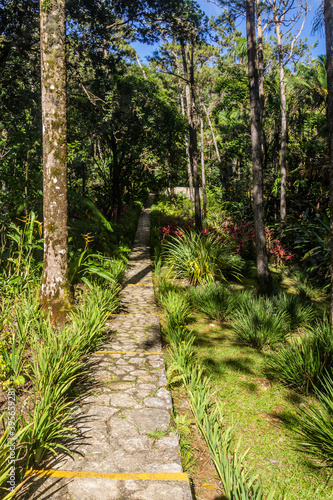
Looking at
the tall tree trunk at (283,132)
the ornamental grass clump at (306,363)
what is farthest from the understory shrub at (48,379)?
the tall tree trunk at (283,132)

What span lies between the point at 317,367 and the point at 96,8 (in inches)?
373

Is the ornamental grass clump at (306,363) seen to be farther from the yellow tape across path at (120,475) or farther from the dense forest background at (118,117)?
the dense forest background at (118,117)

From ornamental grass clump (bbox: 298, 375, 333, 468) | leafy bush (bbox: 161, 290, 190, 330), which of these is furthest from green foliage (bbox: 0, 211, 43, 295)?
ornamental grass clump (bbox: 298, 375, 333, 468)

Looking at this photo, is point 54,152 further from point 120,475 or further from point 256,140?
point 256,140

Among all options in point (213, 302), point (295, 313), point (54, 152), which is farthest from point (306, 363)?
point (54, 152)

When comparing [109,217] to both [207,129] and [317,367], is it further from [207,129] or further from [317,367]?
[207,129]

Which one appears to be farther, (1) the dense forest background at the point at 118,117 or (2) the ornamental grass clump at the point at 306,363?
(1) the dense forest background at the point at 118,117

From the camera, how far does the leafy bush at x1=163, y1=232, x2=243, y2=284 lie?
7666 millimetres

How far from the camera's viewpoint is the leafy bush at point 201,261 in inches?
302

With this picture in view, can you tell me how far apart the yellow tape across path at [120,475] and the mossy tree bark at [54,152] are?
2.45 metres

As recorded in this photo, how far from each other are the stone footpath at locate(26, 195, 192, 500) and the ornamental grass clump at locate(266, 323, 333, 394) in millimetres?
1410

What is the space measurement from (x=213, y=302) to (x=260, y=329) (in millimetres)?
1190

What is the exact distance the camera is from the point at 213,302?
5.91 meters

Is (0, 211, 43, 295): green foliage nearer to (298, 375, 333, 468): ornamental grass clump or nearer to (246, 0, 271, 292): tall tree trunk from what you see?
(298, 375, 333, 468): ornamental grass clump
